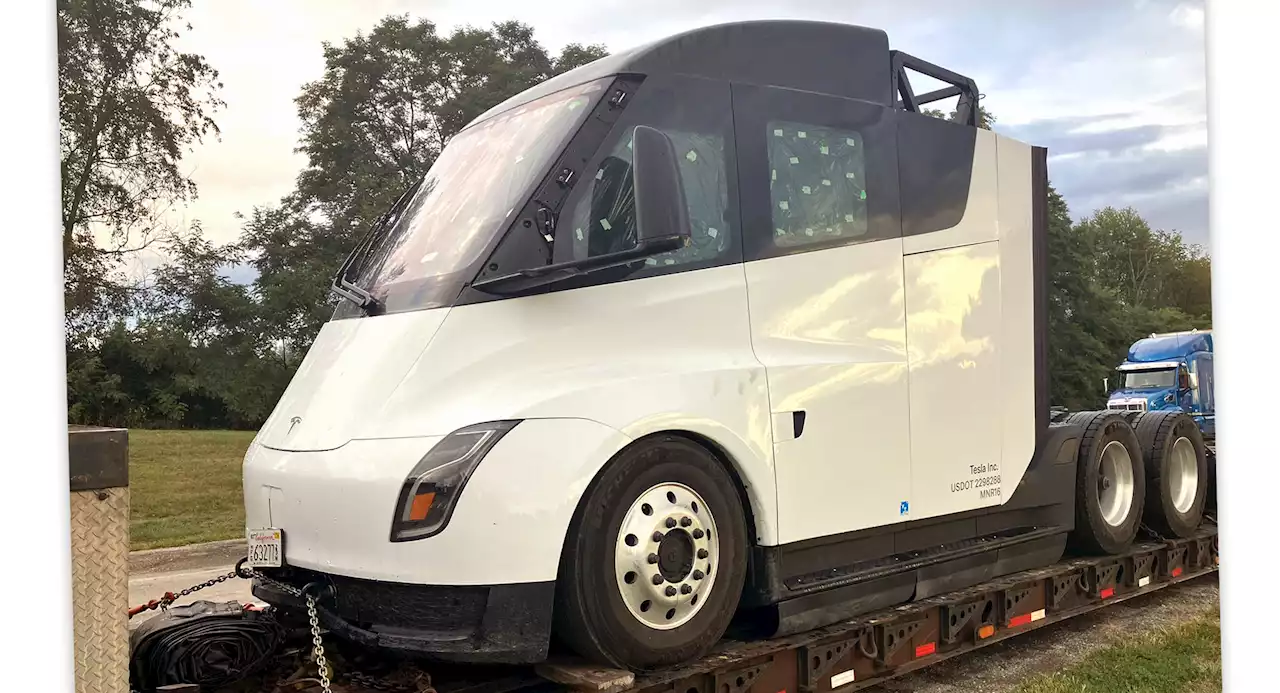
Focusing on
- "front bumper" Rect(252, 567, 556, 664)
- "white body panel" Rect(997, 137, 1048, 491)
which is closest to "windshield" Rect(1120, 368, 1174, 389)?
"white body panel" Rect(997, 137, 1048, 491)

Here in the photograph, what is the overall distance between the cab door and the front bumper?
828 millimetres

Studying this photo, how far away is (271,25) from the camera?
2.96m

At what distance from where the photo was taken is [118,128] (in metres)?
2.60

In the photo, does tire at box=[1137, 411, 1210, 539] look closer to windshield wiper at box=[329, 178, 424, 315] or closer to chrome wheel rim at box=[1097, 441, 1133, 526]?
chrome wheel rim at box=[1097, 441, 1133, 526]

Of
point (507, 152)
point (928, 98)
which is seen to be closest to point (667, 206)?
point (507, 152)

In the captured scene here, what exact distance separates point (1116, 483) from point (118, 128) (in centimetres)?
409

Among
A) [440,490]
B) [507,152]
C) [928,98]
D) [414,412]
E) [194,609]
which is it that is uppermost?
[928,98]

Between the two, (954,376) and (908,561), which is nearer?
(908,561)

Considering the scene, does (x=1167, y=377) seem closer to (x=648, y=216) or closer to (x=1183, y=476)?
(x=1183, y=476)

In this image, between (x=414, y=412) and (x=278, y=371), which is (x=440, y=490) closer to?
(x=414, y=412)

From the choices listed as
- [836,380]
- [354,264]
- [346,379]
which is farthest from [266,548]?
[836,380]

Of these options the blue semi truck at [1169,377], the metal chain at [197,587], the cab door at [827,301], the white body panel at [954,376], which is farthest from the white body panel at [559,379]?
the blue semi truck at [1169,377]

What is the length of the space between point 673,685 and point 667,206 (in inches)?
50.5

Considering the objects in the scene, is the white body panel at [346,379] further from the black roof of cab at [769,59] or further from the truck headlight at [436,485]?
the black roof of cab at [769,59]
